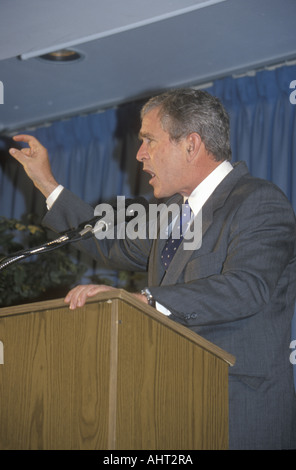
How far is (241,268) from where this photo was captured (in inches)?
67.4

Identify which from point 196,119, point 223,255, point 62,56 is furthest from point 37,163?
point 62,56

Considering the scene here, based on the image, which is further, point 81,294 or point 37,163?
point 37,163

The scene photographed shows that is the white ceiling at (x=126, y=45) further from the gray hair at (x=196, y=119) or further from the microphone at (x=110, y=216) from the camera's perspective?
the microphone at (x=110, y=216)

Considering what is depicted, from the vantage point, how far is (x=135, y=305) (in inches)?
55.4

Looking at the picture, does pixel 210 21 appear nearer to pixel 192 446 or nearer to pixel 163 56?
pixel 163 56

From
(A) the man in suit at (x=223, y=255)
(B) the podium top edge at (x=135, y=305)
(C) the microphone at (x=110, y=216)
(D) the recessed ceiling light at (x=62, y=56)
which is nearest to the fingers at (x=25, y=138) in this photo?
(A) the man in suit at (x=223, y=255)

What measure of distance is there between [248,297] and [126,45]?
263cm

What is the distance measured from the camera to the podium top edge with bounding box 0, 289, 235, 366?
1.38 m

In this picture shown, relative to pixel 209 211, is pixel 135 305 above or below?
below

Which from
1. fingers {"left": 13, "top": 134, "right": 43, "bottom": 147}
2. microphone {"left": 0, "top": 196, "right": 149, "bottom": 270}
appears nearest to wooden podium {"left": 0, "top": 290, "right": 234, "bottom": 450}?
microphone {"left": 0, "top": 196, "right": 149, "bottom": 270}

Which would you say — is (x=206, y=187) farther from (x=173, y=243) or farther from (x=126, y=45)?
(x=126, y=45)

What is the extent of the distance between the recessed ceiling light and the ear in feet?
6.58

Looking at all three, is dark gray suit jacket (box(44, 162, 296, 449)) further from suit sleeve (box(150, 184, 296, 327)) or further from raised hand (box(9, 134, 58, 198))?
raised hand (box(9, 134, 58, 198))

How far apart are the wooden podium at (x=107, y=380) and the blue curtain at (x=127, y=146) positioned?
7.32 feet
